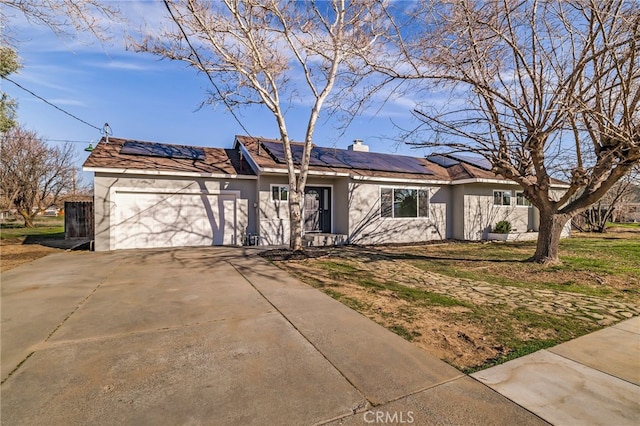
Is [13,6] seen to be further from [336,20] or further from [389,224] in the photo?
[389,224]

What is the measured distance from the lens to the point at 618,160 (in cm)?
670

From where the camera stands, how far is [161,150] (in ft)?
40.2

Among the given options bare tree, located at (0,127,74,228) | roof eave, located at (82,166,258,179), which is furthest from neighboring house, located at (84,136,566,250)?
bare tree, located at (0,127,74,228)

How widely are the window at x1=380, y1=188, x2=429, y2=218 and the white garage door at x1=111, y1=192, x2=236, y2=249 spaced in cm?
607

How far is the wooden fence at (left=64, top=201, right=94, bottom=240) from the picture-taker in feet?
43.2

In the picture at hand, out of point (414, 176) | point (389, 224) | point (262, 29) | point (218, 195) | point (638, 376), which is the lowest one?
point (638, 376)

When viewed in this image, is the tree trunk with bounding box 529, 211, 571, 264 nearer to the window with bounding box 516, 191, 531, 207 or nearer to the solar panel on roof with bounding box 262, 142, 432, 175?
the solar panel on roof with bounding box 262, 142, 432, 175

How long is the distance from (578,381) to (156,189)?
1153cm

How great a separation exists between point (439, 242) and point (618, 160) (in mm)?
7054

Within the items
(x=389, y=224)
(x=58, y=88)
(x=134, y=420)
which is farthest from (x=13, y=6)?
(x=389, y=224)

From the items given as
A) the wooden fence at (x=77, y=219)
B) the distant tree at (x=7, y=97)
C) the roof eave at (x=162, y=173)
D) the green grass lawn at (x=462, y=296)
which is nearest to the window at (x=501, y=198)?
the green grass lawn at (x=462, y=296)

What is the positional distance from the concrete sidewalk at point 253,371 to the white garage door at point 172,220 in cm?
617

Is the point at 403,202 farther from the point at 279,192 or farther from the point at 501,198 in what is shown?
the point at 501,198

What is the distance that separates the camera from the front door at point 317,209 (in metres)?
12.4
